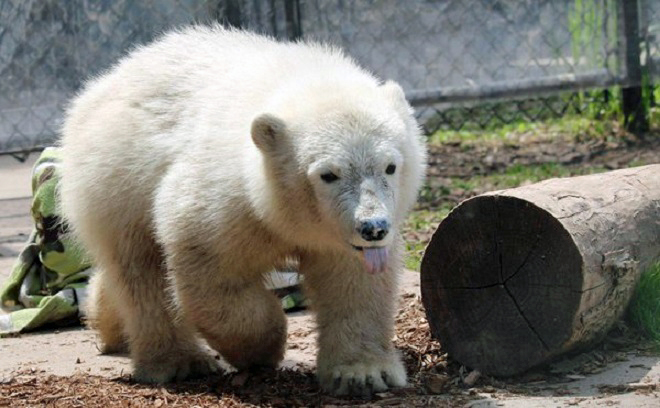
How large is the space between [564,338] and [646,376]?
0.36 meters

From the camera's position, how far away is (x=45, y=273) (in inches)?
269

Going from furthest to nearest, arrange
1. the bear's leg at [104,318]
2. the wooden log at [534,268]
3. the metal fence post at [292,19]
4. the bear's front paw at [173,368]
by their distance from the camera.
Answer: the metal fence post at [292,19] < the bear's leg at [104,318] < the bear's front paw at [173,368] < the wooden log at [534,268]

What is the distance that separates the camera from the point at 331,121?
462 cm

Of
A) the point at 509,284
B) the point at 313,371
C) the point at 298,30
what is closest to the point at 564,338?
the point at 509,284

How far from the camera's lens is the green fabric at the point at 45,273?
21.3 feet

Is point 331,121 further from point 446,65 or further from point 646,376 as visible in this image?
point 446,65

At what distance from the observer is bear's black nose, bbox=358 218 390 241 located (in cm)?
430

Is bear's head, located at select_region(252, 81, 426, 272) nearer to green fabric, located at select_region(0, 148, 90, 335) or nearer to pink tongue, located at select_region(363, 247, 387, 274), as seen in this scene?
pink tongue, located at select_region(363, 247, 387, 274)

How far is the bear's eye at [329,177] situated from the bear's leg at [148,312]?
4.00 ft

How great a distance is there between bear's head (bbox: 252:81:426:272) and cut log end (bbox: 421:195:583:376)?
0.31m

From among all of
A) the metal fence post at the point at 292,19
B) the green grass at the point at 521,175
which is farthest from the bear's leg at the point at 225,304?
the metal fence post at the point at 292,19

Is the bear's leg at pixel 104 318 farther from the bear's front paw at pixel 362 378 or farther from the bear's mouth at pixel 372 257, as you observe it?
the bear's mouth at pixel 372 257

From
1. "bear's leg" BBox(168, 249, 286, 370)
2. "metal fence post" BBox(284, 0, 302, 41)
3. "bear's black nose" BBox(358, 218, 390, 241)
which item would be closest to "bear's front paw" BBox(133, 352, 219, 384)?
"bear's leg" BBox(168, 249, 286, 370)

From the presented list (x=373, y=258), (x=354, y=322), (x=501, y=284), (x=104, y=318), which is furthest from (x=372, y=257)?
(x=104, y=318)
